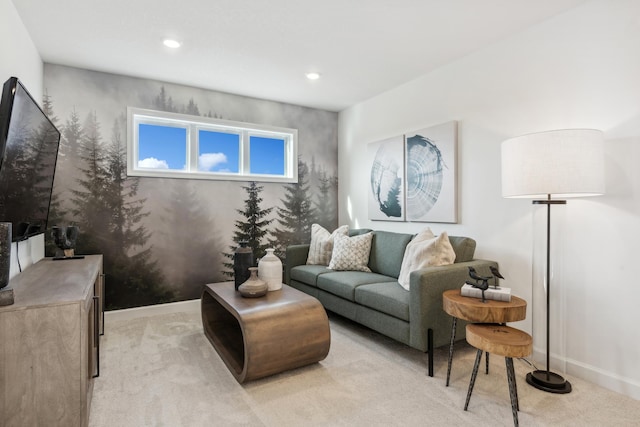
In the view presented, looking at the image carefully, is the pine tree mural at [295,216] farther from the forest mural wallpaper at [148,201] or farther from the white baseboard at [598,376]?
the white baseboard at [598,376]

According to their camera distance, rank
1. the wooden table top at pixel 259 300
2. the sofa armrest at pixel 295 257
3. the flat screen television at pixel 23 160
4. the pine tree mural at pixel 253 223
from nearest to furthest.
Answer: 1. the flat screen television at pixel 23 160
2. the wooden table top at pixel 259 300
3. the sofa armrest at pixel 295 257
4. the pine tree mural at pixel 253 223

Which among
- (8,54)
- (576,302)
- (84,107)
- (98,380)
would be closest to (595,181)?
(576,302)

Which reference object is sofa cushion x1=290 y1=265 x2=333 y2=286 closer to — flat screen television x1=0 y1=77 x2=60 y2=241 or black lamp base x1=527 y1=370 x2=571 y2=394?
black lamp base x1=527 y1=370 x2=571 y2=394

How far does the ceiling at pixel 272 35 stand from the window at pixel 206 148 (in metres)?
0.50

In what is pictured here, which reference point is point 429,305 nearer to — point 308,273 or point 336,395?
point 336,395

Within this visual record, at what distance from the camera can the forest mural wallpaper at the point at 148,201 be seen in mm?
3359

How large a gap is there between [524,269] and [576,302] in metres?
0.40

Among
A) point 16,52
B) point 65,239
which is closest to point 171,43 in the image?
point 16,52

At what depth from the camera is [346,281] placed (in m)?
3.12

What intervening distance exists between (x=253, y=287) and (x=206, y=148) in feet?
7.39

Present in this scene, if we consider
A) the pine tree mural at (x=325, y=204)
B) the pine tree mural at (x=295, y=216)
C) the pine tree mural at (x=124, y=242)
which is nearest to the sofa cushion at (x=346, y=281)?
the pine tree mural at (x=295, y=216)

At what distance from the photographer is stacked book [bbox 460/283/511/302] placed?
204 centimetres

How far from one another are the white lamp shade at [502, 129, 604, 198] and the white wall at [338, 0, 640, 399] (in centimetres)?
34

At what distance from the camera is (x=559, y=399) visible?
2.03 metres
